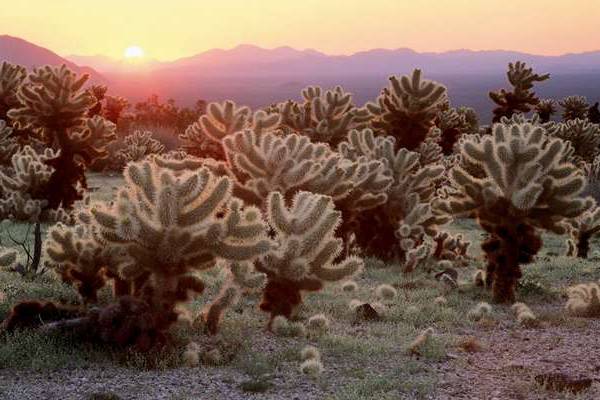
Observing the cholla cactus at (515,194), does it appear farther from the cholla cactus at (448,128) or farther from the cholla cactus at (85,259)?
the cholla cactus at (448,128)

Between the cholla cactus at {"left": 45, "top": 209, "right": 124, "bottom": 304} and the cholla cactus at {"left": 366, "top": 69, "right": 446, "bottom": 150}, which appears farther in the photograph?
the cholla cactus at {"left": 366, "top": 69, "right": 446, "bottom": 150}

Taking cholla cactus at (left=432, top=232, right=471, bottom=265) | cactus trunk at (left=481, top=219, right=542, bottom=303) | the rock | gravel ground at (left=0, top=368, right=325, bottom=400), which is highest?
cactus trunk at (left=481, top=219, right=542, bottom=303)

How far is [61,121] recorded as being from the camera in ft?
46.9

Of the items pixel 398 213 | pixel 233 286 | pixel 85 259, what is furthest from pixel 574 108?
pixel 85 259

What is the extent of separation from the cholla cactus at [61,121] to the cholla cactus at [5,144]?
4278 millimetres

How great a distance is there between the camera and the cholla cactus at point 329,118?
1488 centimetres

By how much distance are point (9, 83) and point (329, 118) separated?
8.10m

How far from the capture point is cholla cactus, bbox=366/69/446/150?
46.2 feet

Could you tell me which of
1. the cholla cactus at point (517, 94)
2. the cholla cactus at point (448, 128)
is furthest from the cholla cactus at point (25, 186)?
the cholla cactus at point (448, 128)

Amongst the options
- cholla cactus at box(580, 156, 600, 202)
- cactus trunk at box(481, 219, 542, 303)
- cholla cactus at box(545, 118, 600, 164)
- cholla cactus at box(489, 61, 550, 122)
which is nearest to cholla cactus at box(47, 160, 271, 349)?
cactus trunk at box(481, 219, 542, 303)

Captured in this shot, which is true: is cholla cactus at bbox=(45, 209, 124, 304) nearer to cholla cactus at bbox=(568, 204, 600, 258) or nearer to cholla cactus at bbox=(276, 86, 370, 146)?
cholla cactus at bbox=(276, 86, 370, 146)

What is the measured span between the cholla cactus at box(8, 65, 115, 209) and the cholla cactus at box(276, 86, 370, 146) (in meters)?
3.91

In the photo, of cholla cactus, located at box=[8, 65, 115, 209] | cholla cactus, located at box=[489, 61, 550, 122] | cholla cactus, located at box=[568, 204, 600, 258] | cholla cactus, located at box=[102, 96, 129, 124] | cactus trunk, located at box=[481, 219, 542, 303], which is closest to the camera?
cactus trunk, located at box=[481, 219, 542, 303]

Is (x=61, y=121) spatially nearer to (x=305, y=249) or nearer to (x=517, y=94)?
(x=305, y=249)
